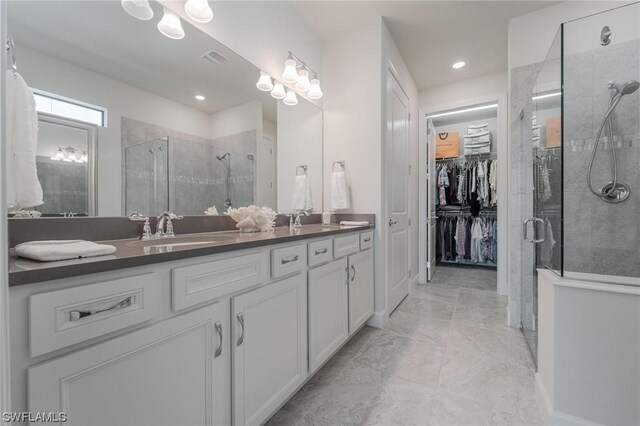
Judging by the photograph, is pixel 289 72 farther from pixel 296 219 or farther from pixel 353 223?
pixel 353 223

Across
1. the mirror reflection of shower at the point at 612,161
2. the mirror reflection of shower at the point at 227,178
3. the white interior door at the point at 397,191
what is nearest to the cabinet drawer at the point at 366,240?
the white interior door at the point at 397,191

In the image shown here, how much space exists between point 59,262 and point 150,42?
48.2 inches

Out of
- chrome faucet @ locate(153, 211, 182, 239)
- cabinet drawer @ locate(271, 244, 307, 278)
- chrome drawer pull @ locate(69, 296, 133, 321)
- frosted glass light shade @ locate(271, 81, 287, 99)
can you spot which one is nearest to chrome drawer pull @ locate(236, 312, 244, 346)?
cabinet drawer @ locate(271, 244, 307, 278)

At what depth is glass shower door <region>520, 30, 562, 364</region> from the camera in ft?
5.05

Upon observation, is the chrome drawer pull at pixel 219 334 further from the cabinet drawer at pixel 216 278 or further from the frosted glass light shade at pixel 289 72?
the frosted glass light shade at pixel 289 72

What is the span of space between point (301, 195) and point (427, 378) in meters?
1.64

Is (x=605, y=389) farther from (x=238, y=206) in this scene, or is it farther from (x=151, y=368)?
(x=238, y=206)

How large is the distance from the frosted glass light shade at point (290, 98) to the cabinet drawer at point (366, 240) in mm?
1258

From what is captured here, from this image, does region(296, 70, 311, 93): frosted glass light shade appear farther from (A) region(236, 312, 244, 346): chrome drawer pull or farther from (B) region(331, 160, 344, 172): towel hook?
(A) region(236, 312, 244, 346): chrome drawer pull

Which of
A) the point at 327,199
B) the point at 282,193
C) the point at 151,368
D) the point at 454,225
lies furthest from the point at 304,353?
the point at 454,225

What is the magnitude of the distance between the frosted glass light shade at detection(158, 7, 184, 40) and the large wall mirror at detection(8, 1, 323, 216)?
0.10 ft

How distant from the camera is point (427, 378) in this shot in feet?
5.25

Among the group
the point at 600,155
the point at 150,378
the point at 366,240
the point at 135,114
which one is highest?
the point at 135,114

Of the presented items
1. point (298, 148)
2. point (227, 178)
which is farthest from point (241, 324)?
point (298, 148)
